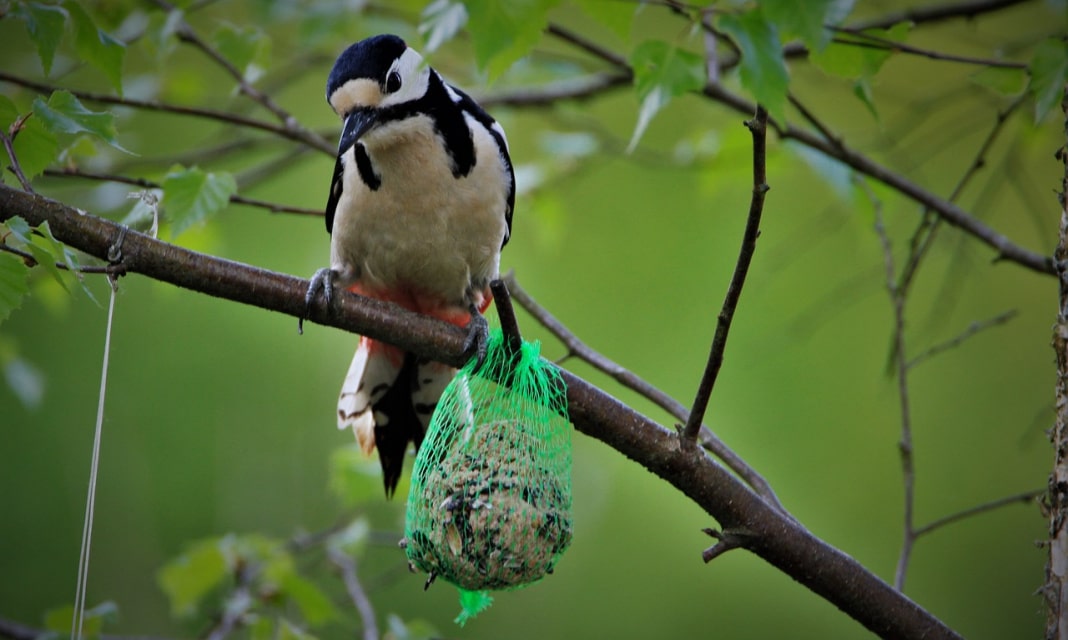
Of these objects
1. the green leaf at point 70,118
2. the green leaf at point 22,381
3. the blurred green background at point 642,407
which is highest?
the green leaf at point 70,118

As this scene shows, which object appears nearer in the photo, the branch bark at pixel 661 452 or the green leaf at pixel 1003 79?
the branch bark at pixel 661 452

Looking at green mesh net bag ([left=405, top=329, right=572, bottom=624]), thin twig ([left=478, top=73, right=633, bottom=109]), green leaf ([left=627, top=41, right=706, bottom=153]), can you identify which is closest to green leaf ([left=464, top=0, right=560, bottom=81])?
green leaf ([left=627, top=41, right=706, bottom=153])

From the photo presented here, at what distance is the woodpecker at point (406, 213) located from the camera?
1.86 metres

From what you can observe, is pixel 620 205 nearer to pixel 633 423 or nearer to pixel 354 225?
pixel 354 225

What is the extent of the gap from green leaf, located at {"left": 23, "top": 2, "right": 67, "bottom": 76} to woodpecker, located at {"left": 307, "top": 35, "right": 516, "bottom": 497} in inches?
18.7

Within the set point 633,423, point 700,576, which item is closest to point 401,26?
point 633,423

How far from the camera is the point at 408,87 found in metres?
1.92

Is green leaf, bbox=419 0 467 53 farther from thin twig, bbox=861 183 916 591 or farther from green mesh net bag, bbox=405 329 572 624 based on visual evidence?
thin twig, bbox=861 183 916 591

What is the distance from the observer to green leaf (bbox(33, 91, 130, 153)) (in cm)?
135

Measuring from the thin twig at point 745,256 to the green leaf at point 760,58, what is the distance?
0.08 m

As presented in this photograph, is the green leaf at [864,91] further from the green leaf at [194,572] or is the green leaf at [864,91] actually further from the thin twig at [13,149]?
the green leaf at [194,572]

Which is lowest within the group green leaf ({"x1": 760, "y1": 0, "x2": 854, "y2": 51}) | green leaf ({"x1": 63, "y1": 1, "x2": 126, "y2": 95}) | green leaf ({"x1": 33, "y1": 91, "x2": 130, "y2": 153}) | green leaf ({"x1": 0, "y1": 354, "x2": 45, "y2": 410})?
green leaf ({"x1": 0, "y1": 354, "x2": 45, "y2": 410})

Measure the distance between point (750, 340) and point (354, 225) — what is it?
2.39 m

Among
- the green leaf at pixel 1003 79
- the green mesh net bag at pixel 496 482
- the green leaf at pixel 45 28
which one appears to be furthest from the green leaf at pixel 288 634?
the green leaf at pixel 1003 79
